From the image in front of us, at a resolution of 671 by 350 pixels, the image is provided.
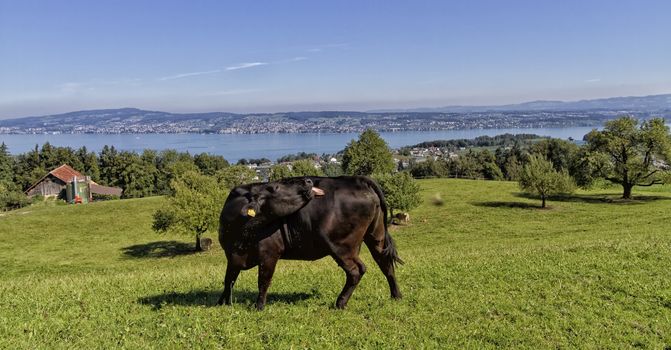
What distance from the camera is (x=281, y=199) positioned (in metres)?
7.71

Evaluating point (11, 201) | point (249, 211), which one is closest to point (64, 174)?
point (11, 201)

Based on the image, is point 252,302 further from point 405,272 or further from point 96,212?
point 96,212

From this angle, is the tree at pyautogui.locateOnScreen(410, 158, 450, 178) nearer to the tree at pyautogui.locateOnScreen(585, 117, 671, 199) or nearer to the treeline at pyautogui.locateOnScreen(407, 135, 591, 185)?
the treeline at pyautogui.locateOnScreen(407, 135, 591, 185)

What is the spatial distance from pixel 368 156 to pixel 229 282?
53.6 meters

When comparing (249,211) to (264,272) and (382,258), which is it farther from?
(382,258)

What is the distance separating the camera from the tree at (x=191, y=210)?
33.0m

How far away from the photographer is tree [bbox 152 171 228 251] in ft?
108

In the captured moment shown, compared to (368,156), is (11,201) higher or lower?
lower

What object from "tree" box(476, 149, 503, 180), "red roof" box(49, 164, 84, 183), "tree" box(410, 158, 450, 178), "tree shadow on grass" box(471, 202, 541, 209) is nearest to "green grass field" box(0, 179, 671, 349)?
"tree shadow on grass" box(471, 202, 541, 209)

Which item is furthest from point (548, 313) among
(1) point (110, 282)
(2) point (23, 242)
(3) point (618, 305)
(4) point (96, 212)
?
(4) point (96, 212)

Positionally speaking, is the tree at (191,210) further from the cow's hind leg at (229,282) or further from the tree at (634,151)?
the tree at (634,151)

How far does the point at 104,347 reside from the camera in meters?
5.96

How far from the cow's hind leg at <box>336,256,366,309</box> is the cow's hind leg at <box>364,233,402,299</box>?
0.52 meters

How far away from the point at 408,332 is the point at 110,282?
7.78 m
